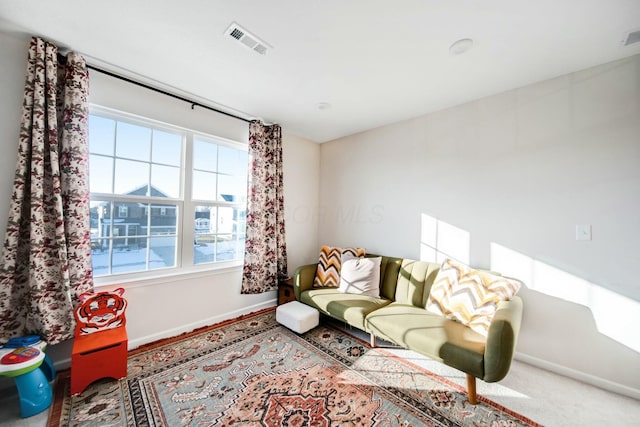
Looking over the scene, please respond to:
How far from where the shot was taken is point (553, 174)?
2070mm

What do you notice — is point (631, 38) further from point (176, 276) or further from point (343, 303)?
point (176, 276)

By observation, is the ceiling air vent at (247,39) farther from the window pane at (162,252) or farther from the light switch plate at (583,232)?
the light switch plate at (583,232)

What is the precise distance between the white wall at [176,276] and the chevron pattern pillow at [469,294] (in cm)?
205

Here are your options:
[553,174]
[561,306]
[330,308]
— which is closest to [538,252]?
[561,306]

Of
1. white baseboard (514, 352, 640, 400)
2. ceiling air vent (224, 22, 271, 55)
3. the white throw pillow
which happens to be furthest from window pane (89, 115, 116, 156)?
white baseboard (514, 352, 640, 400)

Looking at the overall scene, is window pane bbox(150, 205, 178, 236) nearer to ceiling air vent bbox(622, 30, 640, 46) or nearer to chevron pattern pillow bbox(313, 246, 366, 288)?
chevron pattern pillow bbox(313, 246, 366, 288)

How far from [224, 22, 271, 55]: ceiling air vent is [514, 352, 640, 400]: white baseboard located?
3330 millimetres

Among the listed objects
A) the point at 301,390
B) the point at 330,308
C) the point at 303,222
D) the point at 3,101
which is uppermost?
the point at 3,101

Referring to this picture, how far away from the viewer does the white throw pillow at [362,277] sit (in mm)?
2752

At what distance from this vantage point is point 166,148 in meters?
2.54

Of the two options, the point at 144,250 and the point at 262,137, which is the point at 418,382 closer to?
the point at 144,250

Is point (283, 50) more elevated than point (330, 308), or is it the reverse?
point (283, 50)

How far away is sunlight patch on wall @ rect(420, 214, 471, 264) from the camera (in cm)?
251

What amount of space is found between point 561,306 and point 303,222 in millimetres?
2930
